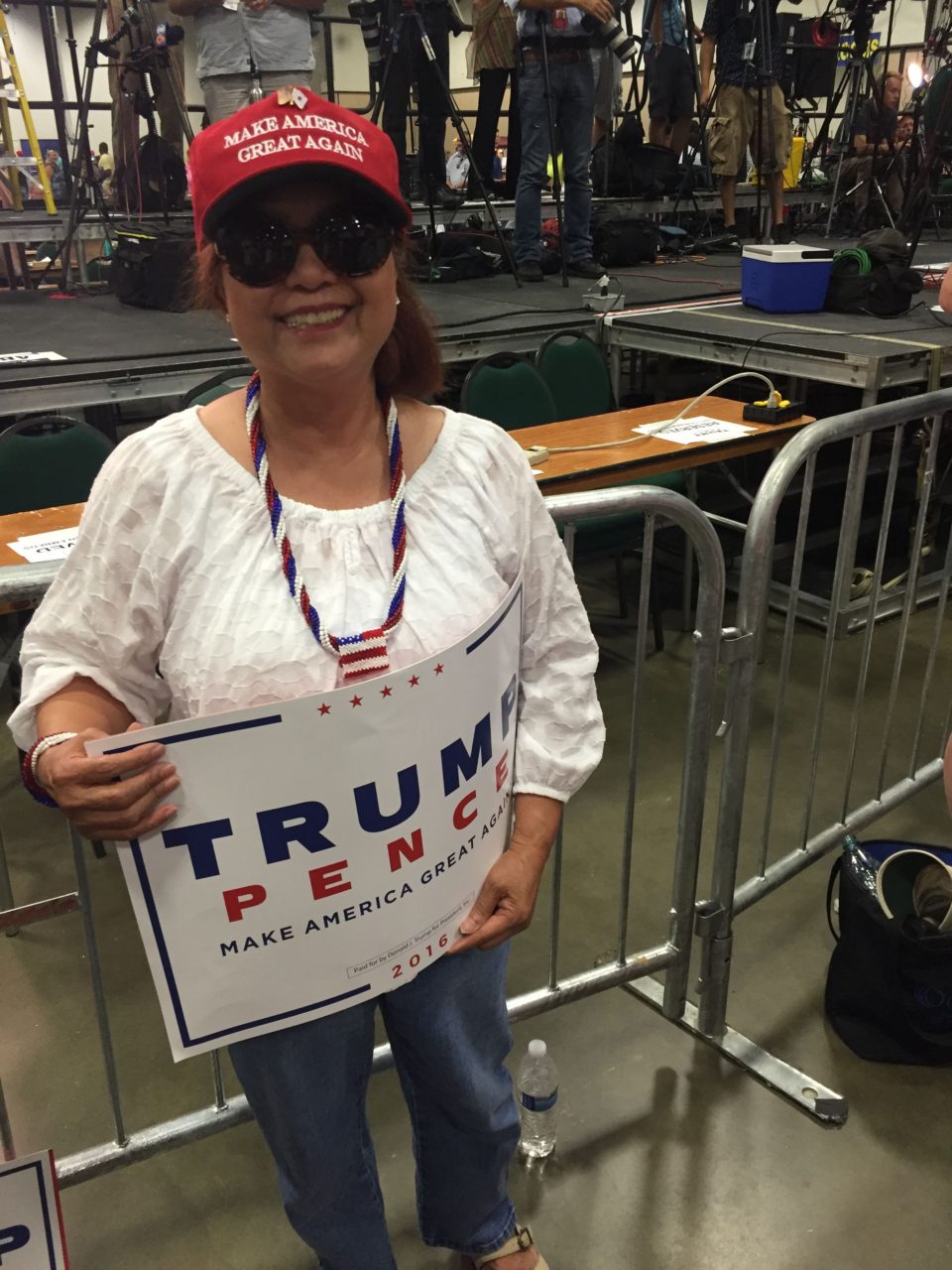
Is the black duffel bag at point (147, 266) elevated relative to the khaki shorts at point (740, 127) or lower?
lower

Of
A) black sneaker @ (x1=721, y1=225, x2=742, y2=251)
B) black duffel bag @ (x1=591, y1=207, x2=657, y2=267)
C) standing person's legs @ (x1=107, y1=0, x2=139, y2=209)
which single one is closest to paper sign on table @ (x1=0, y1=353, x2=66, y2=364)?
standing person's legs @ (x1=107, y1=0, x2=139, y2=209)

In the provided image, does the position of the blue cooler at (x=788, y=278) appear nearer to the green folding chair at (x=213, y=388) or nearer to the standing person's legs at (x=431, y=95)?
the standing person's legs at (x=431, y=95)

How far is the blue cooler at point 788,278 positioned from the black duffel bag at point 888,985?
3.08 meters

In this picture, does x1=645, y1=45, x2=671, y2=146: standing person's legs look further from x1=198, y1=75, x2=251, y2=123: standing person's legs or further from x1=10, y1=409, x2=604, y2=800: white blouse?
x1=10, y1=409, x2=604, y2=800: white blouse

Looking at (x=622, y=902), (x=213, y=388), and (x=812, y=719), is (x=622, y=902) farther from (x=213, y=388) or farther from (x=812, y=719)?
(x=213, y=388)

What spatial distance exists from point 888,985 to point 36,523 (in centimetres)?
215

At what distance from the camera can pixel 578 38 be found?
486cm

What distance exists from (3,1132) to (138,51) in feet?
19.5

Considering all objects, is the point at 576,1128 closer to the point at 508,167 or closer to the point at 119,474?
the point at 119,474

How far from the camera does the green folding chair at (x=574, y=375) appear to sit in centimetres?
370

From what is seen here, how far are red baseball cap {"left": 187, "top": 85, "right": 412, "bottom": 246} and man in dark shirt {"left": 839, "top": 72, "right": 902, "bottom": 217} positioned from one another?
7.32 m

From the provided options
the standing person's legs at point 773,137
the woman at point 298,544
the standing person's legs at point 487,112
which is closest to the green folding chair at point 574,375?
the woman at point 298,544

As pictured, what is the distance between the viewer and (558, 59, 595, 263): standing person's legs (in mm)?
4969

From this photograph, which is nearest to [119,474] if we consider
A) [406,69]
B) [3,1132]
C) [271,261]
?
[271,261]
